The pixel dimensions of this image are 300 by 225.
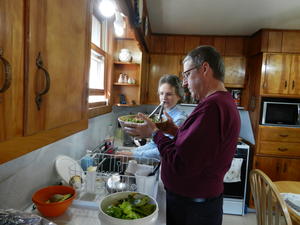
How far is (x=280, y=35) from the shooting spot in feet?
8.70

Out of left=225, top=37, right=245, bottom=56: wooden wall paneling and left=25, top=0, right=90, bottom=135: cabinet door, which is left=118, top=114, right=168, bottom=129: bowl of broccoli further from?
left=225, top=37, right=245, bottom=56: wooden wall paneling

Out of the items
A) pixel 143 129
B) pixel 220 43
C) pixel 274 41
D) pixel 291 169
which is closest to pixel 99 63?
pixel 143 129

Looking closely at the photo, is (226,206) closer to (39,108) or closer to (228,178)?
(228,178)

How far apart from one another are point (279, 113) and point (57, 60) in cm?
302

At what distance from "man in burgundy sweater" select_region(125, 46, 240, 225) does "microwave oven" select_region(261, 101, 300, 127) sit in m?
2.02

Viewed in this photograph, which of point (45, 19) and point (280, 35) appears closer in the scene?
point (45, 19)

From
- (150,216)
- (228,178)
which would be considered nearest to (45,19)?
(150,216)

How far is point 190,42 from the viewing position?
3049 millimetres

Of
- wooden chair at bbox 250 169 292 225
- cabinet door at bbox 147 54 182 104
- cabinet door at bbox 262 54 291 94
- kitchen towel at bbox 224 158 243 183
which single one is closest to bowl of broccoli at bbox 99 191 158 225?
wooden chair at bbox 250 169 292 225

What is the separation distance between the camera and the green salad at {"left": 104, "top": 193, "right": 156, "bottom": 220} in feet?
2.40

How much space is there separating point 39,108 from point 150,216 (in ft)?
1.71

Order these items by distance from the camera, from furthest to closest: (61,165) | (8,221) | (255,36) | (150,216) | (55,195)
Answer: (255,36) < (61,165) < (55,195) < (150,216) < (8,221)

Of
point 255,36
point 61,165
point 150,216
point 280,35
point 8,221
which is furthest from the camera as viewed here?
point 255,36

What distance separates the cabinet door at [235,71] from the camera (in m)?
3.00
